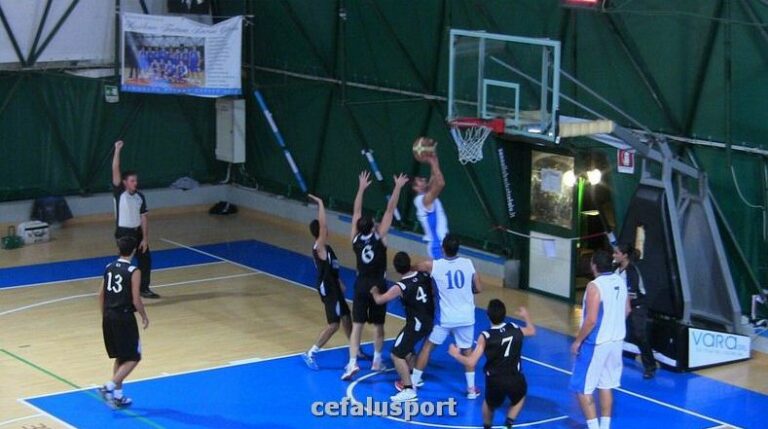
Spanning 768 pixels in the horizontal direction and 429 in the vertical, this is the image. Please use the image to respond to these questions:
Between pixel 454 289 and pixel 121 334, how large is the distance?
3.58 m

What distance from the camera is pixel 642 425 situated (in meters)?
13.8

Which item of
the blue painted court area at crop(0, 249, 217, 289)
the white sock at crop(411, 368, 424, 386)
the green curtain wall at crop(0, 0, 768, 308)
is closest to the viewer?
the white sock at crop(411, 368, 424, 386)

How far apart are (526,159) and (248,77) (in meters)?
7.91

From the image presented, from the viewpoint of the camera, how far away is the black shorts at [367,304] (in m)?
14.8

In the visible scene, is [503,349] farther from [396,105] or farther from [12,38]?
[12,38]

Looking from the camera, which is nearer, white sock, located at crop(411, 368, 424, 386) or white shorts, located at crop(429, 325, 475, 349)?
white shorts, located at crop(429, 325, 475, 349)

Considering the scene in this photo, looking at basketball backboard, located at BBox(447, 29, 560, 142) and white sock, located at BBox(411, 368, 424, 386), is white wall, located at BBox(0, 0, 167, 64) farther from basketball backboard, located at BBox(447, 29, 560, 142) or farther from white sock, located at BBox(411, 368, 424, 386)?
white sock, located at BBox(411, 368, 424, 386)

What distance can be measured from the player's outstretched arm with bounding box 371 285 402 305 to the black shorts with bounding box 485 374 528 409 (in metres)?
1.86

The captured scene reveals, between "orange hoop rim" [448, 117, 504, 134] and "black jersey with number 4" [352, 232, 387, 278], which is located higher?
"orange hoop rim" [448, 117, 504, 134]

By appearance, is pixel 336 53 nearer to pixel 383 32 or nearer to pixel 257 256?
pixel 383 32

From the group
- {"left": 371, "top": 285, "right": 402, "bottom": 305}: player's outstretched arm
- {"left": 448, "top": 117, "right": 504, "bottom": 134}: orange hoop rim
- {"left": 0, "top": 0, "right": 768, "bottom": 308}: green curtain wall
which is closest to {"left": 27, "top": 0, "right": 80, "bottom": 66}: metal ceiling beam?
{"left": 0, "top": 0, "right": 768, "bottom": 308}: green curtain wall

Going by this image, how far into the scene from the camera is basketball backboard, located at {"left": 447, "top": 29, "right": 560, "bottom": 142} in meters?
16.3

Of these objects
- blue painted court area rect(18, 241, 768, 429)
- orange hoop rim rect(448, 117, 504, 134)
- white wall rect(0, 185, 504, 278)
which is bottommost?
blue painted court area rect(18, 241, 768, 429)

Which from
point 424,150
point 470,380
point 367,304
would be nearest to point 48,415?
point 367,304
